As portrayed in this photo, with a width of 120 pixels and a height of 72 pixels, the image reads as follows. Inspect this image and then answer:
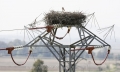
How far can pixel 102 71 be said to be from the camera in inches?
3187

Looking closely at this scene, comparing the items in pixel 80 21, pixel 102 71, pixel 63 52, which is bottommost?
pixel 102 71

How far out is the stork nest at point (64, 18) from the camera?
13.4 metres

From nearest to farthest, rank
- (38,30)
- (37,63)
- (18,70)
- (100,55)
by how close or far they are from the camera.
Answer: (38,30) < (37,63) < (18,70) < (100,55)

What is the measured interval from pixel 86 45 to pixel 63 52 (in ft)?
2.75

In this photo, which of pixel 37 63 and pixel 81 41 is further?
pixel 37 63

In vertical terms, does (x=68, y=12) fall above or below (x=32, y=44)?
above

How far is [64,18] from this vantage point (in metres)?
13.4

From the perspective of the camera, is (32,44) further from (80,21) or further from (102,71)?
(102,71)

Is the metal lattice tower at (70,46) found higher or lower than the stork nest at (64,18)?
lower

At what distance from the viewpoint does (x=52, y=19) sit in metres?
13.5

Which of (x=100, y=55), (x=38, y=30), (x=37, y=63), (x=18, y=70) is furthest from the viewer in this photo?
(x=100, y=55)

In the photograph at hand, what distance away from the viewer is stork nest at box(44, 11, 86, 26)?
13.4m

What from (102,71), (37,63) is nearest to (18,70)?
(102,71)

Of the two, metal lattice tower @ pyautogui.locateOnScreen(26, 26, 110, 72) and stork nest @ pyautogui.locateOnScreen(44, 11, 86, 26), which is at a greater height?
stork nest @ pyautogui.locateOnScreen(44, 11, 86, 26)
